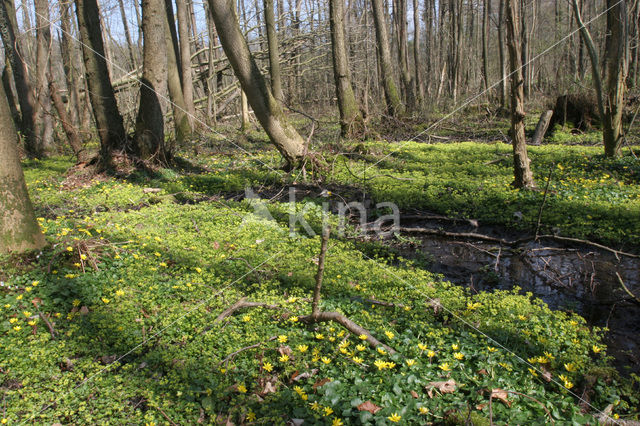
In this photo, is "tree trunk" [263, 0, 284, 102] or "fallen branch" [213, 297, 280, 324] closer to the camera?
"fallen branch" [213, 297, 280, 324]

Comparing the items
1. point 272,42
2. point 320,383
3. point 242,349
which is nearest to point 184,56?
point 272,42

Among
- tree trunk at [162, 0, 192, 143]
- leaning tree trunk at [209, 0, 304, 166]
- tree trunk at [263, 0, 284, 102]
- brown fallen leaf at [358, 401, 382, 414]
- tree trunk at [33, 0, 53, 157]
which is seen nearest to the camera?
brown fallen leaf at [358, 401, 382, 414]

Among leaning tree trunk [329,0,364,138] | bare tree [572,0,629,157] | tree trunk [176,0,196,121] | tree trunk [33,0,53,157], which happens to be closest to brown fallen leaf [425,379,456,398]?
bare tree [572,0,629,157]

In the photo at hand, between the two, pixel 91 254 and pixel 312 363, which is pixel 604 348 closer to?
pixel 312 363

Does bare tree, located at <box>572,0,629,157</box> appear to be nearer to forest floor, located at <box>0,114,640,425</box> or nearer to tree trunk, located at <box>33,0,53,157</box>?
forest floor, located at <box>0,114,640,425</box>

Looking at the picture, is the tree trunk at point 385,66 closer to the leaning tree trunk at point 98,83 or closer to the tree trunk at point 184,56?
the tree trunk at point 184,56

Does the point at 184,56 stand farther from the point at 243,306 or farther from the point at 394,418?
the point at 394,418

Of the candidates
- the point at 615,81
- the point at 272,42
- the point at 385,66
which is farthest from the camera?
the point at 385,66

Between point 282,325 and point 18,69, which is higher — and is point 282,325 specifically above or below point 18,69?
below

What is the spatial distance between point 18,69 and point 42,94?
0.92 m

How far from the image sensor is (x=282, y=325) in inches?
134

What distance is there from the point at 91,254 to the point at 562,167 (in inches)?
321

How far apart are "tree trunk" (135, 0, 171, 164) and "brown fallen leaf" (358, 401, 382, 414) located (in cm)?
769

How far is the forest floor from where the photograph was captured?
8.27 ft
